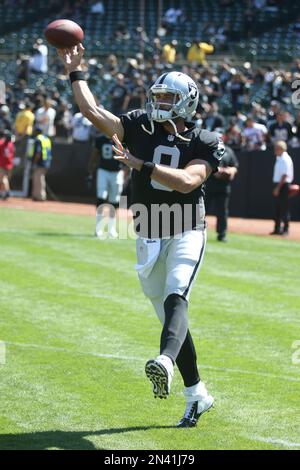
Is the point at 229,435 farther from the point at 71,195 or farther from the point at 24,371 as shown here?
the point at 71,195

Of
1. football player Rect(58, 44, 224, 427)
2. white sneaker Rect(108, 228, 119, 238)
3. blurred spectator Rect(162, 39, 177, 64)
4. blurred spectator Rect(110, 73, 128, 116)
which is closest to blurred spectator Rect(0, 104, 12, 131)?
blurred spectator Rect(110, 73, 128, 116)

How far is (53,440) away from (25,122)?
76.0 feet

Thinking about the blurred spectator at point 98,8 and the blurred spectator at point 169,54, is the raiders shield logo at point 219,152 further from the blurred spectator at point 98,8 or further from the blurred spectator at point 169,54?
the blurred spectator at point 98,8

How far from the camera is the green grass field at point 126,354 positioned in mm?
6348

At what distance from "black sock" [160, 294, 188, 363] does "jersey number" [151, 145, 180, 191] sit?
0.73 m

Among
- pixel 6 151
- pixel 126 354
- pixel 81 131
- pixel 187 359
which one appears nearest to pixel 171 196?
pixel 187 359

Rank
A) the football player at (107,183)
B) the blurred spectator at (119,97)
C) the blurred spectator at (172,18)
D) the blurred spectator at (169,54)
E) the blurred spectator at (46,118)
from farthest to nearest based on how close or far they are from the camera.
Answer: the blurred spectator at (172,18), the blurred spectator at (169,54), the blurred spectator at (119,97), the blurred spectator at (46,118), the football player at (107,183)

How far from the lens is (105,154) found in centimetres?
1845

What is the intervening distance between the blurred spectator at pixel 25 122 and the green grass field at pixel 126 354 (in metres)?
12.8

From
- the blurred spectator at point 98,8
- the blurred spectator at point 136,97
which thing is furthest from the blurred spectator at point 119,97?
the blurred spectator at point 98,8

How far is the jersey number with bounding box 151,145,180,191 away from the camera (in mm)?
6496

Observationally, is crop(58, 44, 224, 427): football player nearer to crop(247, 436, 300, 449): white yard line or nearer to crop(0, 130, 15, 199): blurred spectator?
crop(247, 436, 300, 449): white yard line

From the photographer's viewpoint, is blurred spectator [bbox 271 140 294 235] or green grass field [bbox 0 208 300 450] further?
blurred spectator [bbox 271 140 294 235]

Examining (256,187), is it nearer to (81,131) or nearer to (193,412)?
(81,131)
